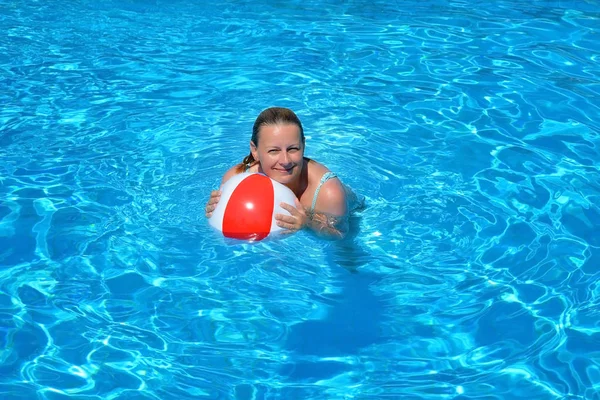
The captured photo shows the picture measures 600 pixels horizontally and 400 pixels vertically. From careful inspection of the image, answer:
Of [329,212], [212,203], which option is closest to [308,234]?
[329,212]

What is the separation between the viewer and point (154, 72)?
30.2 feet

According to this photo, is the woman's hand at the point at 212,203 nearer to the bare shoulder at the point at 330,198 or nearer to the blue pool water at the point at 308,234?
the blue pool water at the point at 308,234

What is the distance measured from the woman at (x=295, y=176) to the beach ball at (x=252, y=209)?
0.21 feet

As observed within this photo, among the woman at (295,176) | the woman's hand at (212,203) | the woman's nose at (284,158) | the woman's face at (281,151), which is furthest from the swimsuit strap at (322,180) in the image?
the woman's hand at (212,203)

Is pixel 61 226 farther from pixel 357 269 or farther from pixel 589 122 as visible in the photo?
pixel 589 122

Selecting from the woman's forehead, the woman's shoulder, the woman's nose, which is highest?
the woman's forehead

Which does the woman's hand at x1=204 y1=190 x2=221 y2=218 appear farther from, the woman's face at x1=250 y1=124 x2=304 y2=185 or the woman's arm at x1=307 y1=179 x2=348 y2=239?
the woman's arm at x1=307 y1=179 x2=348 y2=239

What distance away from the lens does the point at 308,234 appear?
568 centimetres

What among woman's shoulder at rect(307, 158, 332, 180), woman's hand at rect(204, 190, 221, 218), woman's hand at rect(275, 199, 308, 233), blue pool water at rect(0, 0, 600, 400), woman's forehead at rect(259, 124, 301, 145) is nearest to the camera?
blue pool water at rect(0, 0, 600, 400)

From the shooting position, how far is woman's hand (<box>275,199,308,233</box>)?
533cm

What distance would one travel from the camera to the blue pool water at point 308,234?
4.53 m

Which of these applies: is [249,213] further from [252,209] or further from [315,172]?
[315,172]

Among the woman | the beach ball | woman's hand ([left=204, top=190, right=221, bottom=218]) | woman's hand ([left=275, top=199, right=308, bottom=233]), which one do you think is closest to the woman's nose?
the woman

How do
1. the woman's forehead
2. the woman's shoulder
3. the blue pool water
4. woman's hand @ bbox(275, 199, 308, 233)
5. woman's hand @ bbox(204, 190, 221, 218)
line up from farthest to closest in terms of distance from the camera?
the woman's shoulder, woman's hand @ bbox(204, 190, 221, 218), the woman's forehead, woman's hand @ bbox(275, 199, 308, 233), the blue pool water
